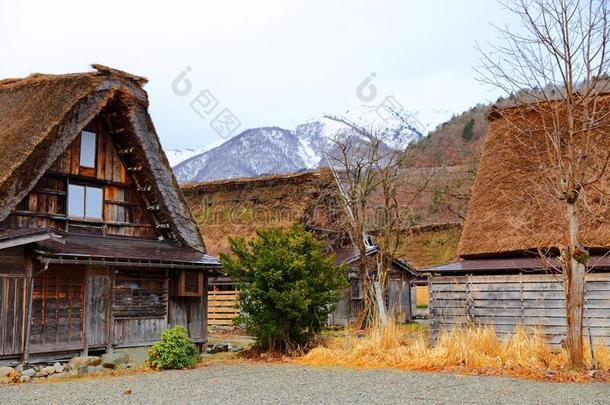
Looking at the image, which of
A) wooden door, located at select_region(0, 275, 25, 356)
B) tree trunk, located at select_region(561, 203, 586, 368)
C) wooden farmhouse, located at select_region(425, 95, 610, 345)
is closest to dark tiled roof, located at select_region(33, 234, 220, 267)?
wooden door, located at select_region(0, 275, 25, 356)

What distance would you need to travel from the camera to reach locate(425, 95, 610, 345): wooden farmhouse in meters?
14.4

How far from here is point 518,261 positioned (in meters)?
15.9

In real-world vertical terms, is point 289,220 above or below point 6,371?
above

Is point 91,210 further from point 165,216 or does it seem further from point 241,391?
point 241,391

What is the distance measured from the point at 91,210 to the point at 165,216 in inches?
77.4

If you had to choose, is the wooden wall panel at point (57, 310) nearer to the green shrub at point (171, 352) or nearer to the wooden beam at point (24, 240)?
the wooden beam at point (24, 240)

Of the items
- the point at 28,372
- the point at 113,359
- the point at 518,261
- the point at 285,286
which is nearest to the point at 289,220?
the point at 285,286

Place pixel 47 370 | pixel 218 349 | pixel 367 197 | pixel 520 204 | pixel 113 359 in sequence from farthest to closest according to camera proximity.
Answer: pixel 367 197
pixel 218 349
pixel 520 204
pixel 113 359
pixel 47 370

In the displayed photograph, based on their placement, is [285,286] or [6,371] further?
[285,286]

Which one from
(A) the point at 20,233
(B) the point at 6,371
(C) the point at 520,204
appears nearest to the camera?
(B) the point at 6,371

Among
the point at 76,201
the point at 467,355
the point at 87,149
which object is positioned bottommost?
the point at 467,355

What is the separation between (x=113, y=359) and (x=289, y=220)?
14632 mm

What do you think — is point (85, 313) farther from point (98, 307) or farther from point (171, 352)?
point (171, 352)

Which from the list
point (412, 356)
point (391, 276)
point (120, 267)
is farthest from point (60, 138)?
point (391, 276)
